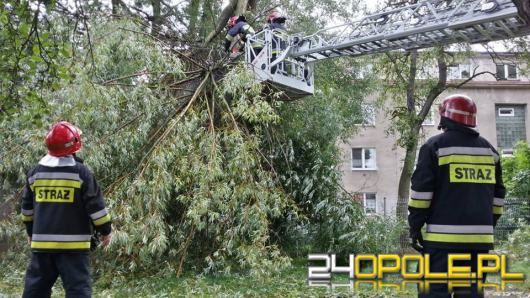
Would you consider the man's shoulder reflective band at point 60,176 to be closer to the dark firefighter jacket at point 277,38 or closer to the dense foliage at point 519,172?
the dark firefighter jacket at point 277,38

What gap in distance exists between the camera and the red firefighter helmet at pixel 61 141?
3.65 m

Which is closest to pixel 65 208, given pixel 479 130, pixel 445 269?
pixel 445 269

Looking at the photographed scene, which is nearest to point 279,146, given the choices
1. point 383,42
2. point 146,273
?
point 383,42

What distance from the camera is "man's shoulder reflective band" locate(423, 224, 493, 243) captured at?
3107mm

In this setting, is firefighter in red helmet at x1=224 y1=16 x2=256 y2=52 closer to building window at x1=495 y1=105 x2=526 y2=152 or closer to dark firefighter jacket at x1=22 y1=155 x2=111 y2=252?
dark firefighter jacket at x1=22 y1=155 x2=111 y2=252

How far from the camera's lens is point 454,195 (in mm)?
3139

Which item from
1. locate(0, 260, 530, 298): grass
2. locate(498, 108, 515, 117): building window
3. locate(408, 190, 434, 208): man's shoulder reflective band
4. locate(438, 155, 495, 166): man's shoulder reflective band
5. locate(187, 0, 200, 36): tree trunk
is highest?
locate(187, 0, 200, 36): tree trunk

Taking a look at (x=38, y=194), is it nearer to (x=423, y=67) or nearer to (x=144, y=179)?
(x=144, y=179)

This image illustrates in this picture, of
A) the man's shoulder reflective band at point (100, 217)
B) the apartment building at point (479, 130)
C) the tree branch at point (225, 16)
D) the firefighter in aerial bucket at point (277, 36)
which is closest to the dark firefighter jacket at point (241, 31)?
the firefighter in aerial bucket at point (277, 36)

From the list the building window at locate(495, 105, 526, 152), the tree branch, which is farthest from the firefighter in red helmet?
the building window at locate(495, 105, 526, 152)

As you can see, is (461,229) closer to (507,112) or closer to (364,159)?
(364,159)

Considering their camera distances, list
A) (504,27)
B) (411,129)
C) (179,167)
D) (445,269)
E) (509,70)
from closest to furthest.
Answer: (445,269) → (504,27) → (179,167) → (411,129) → (509,70)

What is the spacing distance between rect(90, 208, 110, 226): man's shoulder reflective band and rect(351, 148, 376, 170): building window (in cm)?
2122

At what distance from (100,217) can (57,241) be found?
317mm
